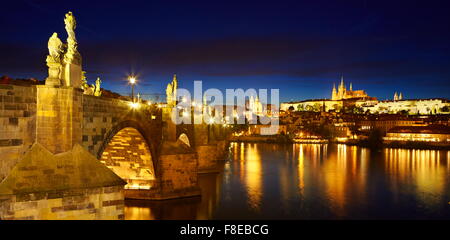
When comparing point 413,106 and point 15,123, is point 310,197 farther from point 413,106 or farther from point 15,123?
point 413,106

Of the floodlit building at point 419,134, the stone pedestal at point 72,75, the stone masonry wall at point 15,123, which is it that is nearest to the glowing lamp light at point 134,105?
the stone pedestal at point 72,75

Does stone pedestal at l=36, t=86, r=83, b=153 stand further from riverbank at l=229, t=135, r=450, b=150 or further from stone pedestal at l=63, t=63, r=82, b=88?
riverbank at l=229, t=135, r=450, b=150

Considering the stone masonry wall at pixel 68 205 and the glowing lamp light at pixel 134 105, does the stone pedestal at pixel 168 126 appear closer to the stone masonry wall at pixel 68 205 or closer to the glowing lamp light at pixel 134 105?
the glowing lamp light at pixel 134 105

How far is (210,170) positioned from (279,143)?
61.3m

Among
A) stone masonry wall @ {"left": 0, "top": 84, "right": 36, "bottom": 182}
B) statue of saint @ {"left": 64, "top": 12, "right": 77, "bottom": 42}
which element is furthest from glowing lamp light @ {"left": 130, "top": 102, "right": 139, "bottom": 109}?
stone masonry wall @ {"left": 0, "top": 84, "right": 36, "bottom": 182}

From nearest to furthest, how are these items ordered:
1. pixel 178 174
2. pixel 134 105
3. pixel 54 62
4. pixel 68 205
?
pixel 68 205 → pixel 54 62 → pixel 134 105 → pixel 178 174

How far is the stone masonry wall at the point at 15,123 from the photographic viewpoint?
9.42 m

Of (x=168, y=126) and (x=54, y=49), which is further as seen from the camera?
(x=168, y=126)

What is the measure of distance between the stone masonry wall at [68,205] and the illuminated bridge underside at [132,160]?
10266 millimetres

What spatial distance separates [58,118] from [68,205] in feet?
7.35

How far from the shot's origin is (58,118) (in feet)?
34.6

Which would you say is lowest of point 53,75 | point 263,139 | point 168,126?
point 263,139

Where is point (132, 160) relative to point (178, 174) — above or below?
above

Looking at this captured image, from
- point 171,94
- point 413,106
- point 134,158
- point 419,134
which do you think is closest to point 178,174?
point 134,158
